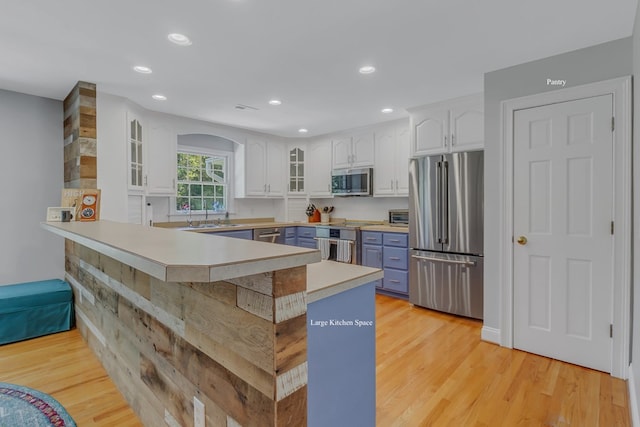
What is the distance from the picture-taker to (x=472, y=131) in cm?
338

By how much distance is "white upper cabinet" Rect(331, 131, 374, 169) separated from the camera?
15.5 feet

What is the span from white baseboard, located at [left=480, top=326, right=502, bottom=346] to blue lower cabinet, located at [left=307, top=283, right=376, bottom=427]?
184 centimetres

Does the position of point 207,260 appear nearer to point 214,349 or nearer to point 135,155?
point 214,349

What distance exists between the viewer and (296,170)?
18.4ft

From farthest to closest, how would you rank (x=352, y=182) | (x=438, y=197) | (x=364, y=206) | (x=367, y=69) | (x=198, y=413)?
(x=364, y=206) → (x=352, y=182) → (x=438, y=197) → (x=367, y=69) → (x=198, y=413)

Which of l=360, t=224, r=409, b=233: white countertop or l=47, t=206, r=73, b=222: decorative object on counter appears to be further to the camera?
l=360, t=224, r=409, b=233: white countertop

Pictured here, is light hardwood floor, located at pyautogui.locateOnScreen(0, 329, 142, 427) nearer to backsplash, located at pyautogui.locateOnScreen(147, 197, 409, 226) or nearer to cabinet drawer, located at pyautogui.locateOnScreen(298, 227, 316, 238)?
backsplash, located at pyautogui.locateOnScreen(147, 197, 409, 226)

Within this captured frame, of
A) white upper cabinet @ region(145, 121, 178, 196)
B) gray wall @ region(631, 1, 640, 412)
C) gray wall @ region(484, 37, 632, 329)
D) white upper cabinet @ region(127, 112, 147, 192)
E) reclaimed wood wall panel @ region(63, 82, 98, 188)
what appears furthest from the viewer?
white upper cabinet @ region(145, 121, 178, 196)

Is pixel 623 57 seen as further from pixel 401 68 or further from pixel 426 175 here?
pixel 426 175

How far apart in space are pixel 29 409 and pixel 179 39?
238cm

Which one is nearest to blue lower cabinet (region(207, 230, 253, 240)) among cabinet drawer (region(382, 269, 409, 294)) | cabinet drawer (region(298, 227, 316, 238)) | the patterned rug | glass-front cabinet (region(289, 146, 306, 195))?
cabinet drawer (region(298, 227, 316, 238))

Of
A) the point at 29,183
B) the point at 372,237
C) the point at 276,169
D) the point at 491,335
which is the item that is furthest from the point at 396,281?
the point at 29,183

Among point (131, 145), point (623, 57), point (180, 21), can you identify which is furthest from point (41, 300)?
point (623, 57)

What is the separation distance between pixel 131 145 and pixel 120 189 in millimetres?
512
